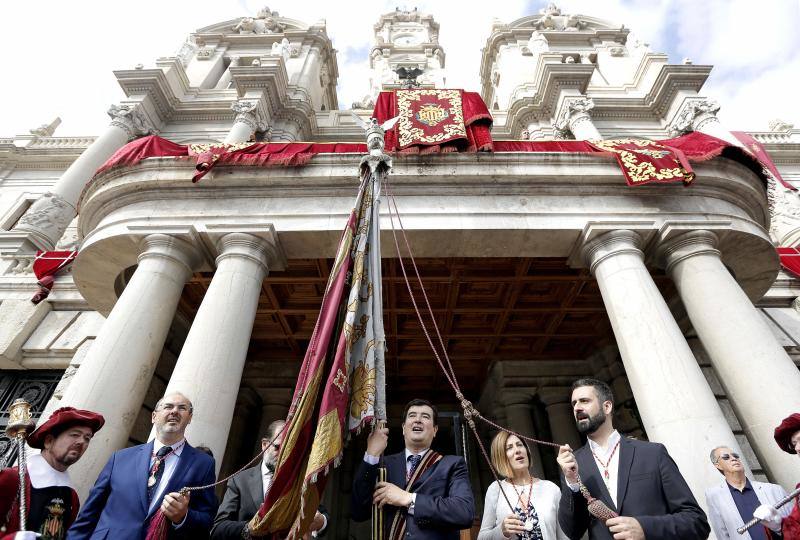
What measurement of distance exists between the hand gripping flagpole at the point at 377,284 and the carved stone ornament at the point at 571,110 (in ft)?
36.7

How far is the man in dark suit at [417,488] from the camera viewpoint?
3.24 meters

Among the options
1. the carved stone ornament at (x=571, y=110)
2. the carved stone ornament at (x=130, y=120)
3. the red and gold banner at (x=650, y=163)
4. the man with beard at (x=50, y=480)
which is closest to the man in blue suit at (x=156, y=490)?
the man with beard at (x=50, y=480)

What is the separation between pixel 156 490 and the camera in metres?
3.42

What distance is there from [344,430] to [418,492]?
2.85 feet

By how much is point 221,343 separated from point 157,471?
10.1ft

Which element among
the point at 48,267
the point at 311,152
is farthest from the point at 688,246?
the point at 48,267

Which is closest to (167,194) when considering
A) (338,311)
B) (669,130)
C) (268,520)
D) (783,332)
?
(338,311)

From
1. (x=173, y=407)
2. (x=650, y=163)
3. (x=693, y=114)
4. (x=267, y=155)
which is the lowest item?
(x=173, y=407)

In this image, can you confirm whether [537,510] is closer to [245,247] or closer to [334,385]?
[334,385]

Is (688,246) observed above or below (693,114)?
below

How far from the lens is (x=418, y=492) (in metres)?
3.49

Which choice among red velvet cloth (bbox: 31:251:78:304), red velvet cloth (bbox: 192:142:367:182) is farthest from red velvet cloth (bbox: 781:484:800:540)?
red velvet cloth (bbox: 31:251:78:304)

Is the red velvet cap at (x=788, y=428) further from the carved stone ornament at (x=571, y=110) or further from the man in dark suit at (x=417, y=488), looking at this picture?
the carved stone ornament at (x=571, y=110)

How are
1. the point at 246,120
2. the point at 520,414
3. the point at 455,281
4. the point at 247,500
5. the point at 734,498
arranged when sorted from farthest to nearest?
the point at 246,120, the point at 520,414, the point at 455,281, the point at 734,498, the point at 247,500
